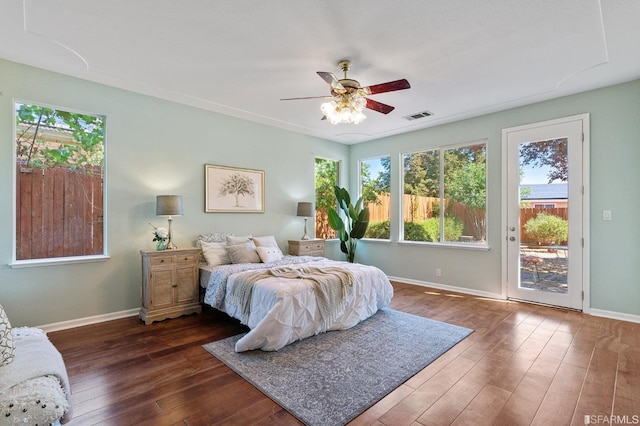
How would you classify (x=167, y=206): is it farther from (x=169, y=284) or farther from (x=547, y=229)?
(x=547, y=229)

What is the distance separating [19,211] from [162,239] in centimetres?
141

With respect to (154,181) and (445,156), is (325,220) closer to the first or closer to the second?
(445,156)

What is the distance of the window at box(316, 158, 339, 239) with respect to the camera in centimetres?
629

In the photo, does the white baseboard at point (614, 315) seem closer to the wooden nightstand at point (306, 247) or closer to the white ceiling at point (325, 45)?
the white ceiling at point (325, 45)

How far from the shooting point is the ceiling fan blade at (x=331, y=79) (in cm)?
271

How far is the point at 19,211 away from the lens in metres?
3.24

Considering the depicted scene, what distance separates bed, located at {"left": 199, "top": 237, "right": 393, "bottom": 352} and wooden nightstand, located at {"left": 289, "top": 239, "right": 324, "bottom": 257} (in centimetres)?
121

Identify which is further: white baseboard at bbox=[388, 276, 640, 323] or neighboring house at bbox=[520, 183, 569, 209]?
neighboring house at bbox=[520, 183, 569, 209]

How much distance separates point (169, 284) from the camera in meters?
3.73

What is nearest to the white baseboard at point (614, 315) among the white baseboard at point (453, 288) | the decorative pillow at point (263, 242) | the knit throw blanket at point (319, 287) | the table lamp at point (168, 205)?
the white baseboard at point (453, 288)

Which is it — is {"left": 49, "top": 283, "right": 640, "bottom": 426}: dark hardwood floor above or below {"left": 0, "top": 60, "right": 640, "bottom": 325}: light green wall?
below

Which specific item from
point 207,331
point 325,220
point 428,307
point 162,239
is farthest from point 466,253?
point 162,239

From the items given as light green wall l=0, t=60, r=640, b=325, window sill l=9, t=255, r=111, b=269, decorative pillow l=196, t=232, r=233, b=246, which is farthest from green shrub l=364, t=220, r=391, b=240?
window sill l=9, t=255, r=111, b=269

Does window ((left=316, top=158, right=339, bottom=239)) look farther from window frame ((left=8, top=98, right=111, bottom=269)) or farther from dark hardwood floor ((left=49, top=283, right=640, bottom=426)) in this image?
window frame ((left=8, top=98, right=111, bottom=269))
